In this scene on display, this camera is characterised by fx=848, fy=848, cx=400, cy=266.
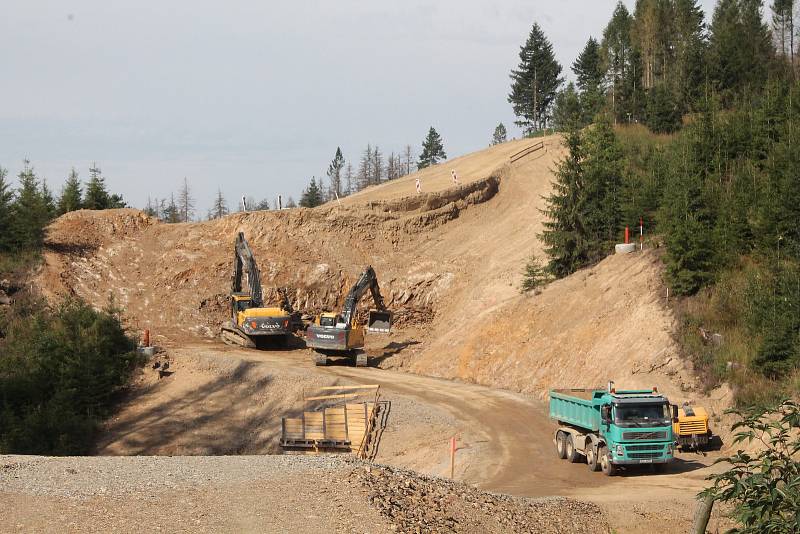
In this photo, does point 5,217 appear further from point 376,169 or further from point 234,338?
point 376,169

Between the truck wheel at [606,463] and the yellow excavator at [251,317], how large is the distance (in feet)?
82.6

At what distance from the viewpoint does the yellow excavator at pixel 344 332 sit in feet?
145

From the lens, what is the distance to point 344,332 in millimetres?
44219

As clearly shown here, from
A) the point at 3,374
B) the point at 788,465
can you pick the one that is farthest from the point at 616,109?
the point at 788,465

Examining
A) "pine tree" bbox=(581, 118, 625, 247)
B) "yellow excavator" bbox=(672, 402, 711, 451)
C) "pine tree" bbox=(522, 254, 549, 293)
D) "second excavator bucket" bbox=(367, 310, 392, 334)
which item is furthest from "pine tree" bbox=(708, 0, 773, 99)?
"yellow excavator" bbox=(672, 402, 711, 451)

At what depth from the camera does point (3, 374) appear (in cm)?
3997

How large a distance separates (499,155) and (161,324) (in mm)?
36840

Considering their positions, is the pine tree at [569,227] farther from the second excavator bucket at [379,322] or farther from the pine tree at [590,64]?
the pine tree at [590,64]

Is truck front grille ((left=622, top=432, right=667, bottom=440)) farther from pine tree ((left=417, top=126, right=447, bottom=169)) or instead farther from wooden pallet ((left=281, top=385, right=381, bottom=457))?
pine tree ((left=417, top=126, right=447, bottom=169))

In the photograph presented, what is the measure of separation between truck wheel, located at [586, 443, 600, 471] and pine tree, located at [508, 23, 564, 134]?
306 ft

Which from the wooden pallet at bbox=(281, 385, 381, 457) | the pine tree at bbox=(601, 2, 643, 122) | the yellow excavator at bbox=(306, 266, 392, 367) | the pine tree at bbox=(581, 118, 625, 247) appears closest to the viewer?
the wooden pallet at bbox=(281, 385, 381, 457)

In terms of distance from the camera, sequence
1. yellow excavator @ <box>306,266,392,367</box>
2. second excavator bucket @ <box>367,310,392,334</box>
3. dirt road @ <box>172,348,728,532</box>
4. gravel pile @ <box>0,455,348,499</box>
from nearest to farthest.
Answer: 1. gravel pile @ <box>0,455,348,499</box>
2. dirt road @ <box>172,348,728,532</box>
3. yellow excavator @ <box>306,266,392,367</box>
4. second excavator bucket @ <box>367,310,392,334</box>

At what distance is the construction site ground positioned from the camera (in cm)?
1827

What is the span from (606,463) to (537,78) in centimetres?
9596
